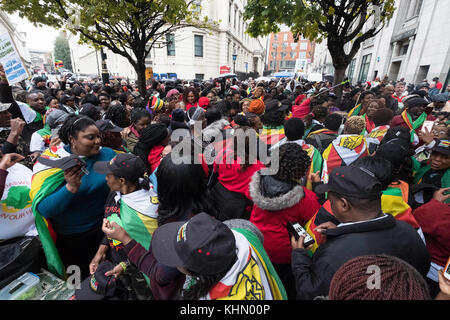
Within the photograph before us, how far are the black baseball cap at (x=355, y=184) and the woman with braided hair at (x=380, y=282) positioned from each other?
576 mm

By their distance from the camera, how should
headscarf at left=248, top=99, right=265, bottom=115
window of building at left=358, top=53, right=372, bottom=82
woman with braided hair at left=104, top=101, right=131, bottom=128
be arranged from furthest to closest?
window of building at left=358, top=53, right=372, bottom=82 < headscarf at left=248, top=99, right=265, bottom=115 < woman with braided hair at left=104, top=101, right=131, bottom=128

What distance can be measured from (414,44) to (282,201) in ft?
73.4

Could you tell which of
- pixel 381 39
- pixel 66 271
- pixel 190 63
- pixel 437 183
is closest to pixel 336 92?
pixel 437 183

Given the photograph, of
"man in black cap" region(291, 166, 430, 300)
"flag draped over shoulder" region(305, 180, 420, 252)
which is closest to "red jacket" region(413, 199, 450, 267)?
"flag draped over shoulder" region(305, 180, 420, 252)

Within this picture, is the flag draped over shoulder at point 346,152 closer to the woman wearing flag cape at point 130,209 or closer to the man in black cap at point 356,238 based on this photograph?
the man in black cap at point 356,238

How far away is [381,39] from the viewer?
22203mm

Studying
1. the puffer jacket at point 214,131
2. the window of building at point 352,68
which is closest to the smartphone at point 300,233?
the puffer jacket at point 214,131

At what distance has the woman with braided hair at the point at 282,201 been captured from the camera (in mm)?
2023

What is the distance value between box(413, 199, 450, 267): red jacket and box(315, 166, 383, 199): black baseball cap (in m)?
0.97

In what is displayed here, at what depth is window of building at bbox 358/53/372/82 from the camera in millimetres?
26192

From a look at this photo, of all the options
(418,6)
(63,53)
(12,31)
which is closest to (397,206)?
(418,6)

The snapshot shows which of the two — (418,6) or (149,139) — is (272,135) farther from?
(418,6)

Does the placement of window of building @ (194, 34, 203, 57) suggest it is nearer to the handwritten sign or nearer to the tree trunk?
the tree trunk
